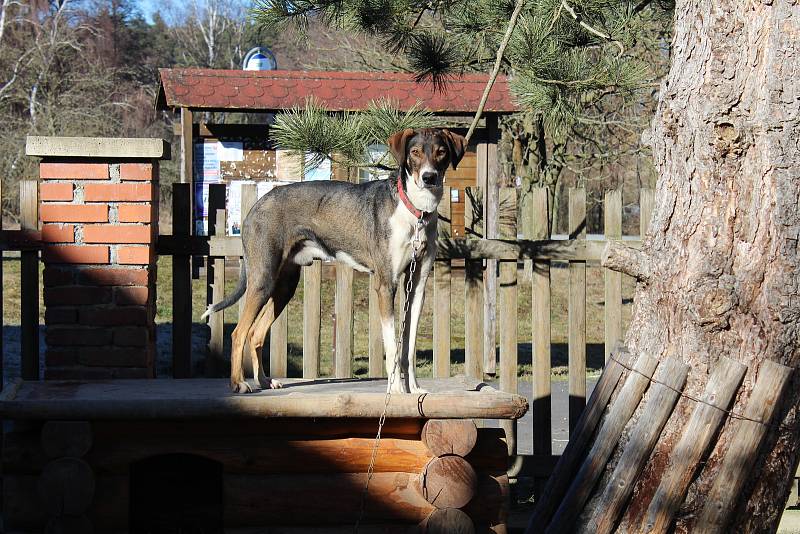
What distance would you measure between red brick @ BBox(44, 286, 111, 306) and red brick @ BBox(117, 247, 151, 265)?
20cm

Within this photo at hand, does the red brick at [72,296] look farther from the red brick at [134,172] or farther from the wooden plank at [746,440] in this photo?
the wooden plank at [746,440]

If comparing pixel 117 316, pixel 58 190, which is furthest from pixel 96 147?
pixel 117 316

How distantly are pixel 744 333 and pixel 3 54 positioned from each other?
31204mm

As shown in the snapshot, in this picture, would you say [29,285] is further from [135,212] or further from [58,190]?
[135,212]

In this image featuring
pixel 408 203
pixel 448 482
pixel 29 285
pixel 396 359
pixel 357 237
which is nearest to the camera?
pixel 448 482

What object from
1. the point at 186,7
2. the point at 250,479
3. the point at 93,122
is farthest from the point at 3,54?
the point at 250,479

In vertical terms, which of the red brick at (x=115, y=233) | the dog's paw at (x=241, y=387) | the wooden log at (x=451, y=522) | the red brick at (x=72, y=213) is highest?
the red brick at (x=72, y=213)

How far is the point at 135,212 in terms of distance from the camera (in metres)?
5.07

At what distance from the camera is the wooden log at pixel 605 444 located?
13.0 ft

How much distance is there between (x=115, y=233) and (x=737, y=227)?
3.13 meters

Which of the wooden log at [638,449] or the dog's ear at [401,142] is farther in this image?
the dog's ear at [401,142]

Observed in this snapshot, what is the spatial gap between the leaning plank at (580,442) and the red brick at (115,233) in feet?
8.11

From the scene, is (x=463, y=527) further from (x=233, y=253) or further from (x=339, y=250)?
(x=233, y=253)

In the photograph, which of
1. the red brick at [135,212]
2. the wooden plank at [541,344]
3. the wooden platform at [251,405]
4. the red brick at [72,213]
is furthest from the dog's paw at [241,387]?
the wooden plank at [541,344]
